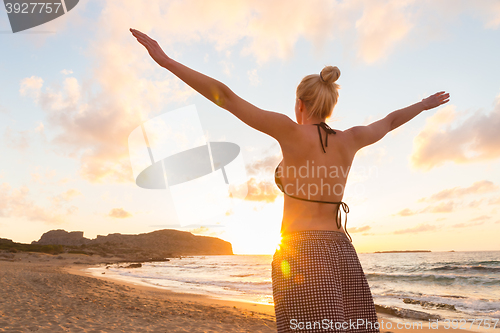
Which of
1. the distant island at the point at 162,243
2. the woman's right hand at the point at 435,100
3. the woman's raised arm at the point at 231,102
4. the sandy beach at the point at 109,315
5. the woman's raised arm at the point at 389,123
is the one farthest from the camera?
the distant island at the point at 162,243

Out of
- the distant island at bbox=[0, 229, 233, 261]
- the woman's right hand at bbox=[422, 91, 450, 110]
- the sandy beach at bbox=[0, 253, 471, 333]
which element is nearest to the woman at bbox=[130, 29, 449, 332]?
the woman's right hand at bbox=[422, 91, 450, 110]

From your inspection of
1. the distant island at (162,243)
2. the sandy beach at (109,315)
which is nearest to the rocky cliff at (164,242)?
the distant island at (162,243)

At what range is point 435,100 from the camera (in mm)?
2312

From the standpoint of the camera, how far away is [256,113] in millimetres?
1291

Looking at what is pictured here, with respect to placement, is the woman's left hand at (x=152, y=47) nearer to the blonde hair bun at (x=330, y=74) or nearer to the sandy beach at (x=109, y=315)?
the blonde hair bun at (x=330, y=74)

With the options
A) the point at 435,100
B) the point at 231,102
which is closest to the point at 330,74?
the point at 231,102

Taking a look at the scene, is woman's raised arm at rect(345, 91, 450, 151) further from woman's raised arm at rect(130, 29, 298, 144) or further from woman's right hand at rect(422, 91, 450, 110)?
woman's raised arm at rect(130, 29, 298, 144)

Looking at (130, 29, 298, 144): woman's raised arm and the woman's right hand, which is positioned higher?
the woman's right hand

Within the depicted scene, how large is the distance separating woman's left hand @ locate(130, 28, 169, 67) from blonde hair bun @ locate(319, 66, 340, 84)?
2.52ft

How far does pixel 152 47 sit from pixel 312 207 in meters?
1.08

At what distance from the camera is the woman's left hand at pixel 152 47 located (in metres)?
1.35

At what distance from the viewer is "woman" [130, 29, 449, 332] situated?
128 centimetres

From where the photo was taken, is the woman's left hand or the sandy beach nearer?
the woman's left hand

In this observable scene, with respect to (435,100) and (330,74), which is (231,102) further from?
(435,100)
